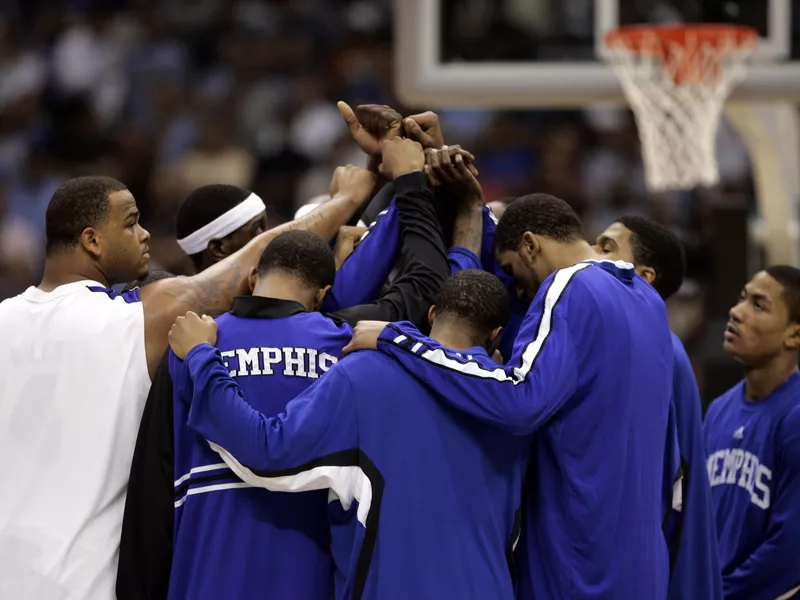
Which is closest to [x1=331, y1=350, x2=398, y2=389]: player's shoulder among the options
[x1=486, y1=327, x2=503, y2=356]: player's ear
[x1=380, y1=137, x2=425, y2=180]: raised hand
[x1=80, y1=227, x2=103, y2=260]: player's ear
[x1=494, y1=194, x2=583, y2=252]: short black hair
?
[x1=486, y1=327, x2=503, y2=356]: player's ear

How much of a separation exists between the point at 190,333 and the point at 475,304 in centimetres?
88

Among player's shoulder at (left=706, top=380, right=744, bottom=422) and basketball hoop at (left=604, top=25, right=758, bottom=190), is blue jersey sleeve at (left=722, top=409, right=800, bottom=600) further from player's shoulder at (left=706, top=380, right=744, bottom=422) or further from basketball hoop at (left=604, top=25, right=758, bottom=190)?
basketball hoop at (left=604, top=25, right=758, bottom=190)

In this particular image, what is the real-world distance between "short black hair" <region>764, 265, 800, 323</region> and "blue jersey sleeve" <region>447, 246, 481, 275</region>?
152 centimetres

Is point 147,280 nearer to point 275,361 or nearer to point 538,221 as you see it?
point 275,361

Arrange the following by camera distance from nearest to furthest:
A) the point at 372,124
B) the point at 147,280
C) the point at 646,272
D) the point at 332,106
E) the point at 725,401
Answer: the point at 147,280
the point at 372,124
the point at 646,272
the point at 725,401
the point at 332,106

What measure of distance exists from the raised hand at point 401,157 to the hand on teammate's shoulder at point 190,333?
91 cm

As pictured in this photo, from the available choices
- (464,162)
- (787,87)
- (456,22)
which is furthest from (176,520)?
(787,87)

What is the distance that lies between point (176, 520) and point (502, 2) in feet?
15.9

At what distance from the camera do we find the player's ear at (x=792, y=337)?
15.2 feet

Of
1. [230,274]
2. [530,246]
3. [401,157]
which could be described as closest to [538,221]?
[530,246]

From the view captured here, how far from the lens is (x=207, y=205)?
4305 millimetres

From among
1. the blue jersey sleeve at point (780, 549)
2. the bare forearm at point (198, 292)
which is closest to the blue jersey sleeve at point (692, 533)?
the blue jersey sleeve at point (780, 549)

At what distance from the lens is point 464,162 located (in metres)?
3.99

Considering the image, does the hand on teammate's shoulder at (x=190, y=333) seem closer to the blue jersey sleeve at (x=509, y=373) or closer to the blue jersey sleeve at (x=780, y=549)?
the blue jersey sleeve at (x=509, y=373)
